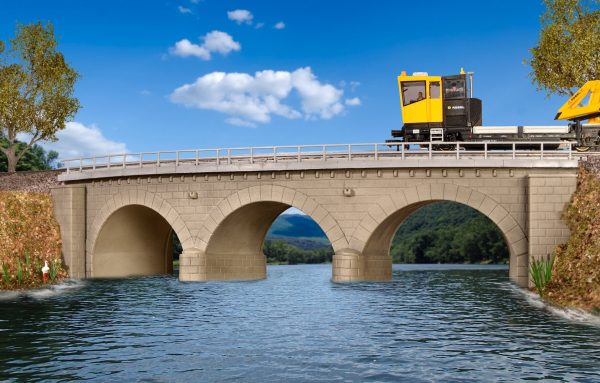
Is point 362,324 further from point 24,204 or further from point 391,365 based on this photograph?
point 24,204

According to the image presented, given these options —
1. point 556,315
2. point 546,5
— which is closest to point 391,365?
point 556,315

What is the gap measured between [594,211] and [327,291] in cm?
1402

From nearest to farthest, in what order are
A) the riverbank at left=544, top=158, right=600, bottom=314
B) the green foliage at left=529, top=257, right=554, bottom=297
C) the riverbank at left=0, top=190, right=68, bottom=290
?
the riverbank at left=544, top=158, right=600, bottom=314 → the green foliage at left=529, top=257, right=554, bottom=297 → the riverbank at left=0, top=190, right=68, bottom=290

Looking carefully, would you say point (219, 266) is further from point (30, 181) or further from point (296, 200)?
point (30, 181)

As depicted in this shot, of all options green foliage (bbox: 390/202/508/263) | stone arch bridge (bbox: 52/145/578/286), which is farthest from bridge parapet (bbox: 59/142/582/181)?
green foliage (bbox: 390/202/508/263)

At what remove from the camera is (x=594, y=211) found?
31.0 meters

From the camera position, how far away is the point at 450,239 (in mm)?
97375

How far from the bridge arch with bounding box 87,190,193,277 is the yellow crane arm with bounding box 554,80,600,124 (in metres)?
23.6

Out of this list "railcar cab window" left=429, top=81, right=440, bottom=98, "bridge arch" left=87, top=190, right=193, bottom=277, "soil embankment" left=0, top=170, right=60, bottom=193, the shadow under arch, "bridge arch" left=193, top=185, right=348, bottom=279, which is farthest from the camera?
"soil embankment" left=0, top=170, right=60, bottom=193

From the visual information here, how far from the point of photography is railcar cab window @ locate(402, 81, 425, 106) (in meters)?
39.0

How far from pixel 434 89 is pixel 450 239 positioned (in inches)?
2425

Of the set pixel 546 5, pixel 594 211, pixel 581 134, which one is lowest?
pixel 594 211

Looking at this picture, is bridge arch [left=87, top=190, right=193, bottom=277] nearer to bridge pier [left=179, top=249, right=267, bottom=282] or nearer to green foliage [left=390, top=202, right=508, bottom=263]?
bridge pier [left=179, top=249, right=267, bottom=282]

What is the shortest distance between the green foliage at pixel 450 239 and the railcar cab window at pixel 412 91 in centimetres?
4673
